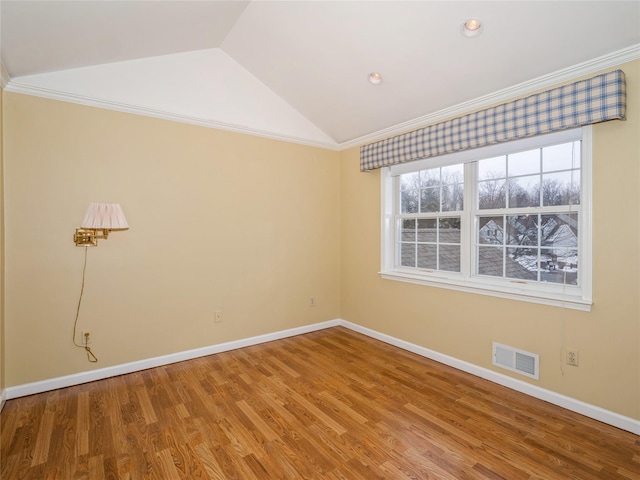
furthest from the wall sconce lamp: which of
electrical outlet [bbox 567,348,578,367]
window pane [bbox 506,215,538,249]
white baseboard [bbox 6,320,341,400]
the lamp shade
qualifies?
electrical outlet [bbox 567,348,578,367]

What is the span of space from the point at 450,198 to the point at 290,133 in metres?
2.00

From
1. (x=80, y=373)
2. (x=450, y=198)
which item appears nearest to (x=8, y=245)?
(x=80, y=373)

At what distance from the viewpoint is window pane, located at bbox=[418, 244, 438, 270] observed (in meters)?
3.49

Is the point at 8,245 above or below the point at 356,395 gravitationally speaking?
above

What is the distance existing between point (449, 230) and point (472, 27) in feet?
5.79

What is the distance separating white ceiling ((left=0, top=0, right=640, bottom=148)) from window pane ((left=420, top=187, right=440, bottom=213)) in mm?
755

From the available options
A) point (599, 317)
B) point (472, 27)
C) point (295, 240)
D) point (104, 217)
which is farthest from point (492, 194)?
point (104, 217)

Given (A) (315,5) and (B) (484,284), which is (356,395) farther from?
(A) (315,5)

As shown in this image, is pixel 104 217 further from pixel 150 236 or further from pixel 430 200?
pixel 430 200

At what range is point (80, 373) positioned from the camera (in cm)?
280

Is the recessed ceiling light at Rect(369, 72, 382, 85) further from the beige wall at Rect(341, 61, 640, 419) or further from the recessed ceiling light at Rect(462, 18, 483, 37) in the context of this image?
the beige wall at Rect(341, 61, 640, 419)

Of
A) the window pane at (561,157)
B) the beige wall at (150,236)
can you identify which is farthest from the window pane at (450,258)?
the beige wall at (150,236)

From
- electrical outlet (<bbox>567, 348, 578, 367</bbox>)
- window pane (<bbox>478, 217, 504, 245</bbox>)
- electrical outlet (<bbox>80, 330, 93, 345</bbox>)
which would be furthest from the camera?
window pane (<bbox>478, 217, 504, 245</bbox>)

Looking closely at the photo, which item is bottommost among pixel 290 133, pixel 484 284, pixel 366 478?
pixel 366 478
